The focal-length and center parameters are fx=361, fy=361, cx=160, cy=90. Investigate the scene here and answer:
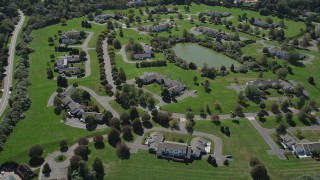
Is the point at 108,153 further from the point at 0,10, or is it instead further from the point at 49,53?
the point at 0,10

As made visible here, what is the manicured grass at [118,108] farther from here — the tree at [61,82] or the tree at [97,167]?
the tree at [97,167]

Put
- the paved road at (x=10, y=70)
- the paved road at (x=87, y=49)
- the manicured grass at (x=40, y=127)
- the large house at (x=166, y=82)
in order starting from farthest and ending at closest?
1. the paved road at (x=87, y=49)
2. the large house at (x=166, y=82)
3. the paved road at (x=10, y=70)
4. the manicured grass at (x=40, y=127)

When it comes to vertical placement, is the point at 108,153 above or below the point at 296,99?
above

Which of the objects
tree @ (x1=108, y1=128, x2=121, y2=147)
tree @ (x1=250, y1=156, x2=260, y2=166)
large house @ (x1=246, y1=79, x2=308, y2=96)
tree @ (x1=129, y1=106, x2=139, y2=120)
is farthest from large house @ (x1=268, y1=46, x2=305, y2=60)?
tree @ (x1=108, y1=128, x2=121, y2=147)

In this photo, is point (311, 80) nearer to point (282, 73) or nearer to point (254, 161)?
point (282, 73)

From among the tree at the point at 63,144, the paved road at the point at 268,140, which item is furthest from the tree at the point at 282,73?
the tree at the point at 63,144

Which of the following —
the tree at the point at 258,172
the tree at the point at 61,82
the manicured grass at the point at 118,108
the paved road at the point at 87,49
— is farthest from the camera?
the paved road at the point at 87,49

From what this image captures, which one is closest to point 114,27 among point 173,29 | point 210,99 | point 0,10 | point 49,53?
point 173,29
